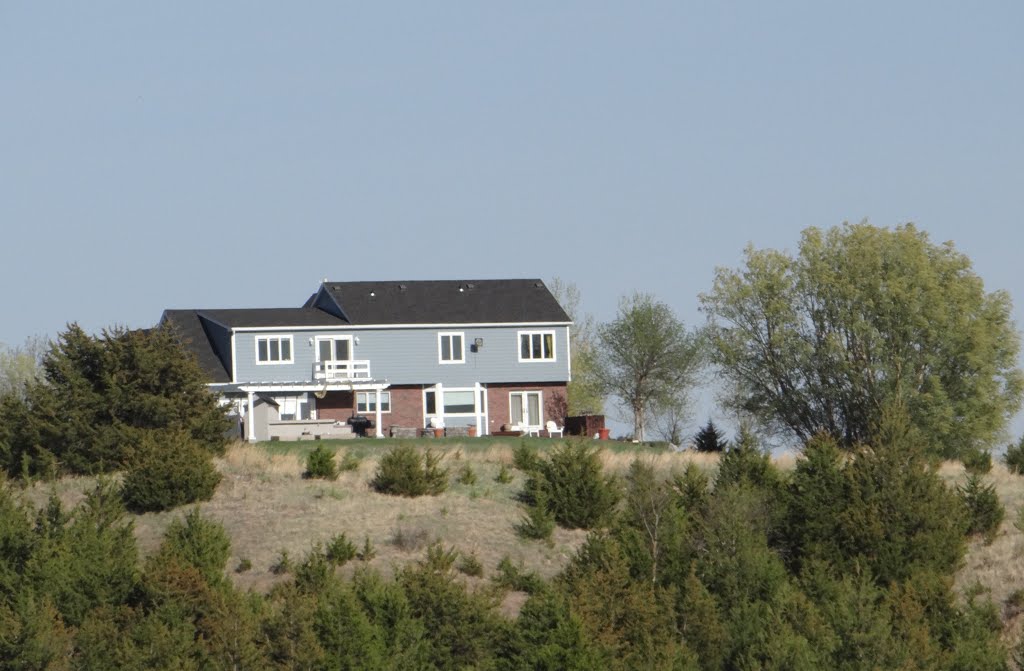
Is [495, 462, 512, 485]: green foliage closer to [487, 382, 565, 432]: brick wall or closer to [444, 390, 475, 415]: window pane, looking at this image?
[444, 390, 475, 415]: window pane

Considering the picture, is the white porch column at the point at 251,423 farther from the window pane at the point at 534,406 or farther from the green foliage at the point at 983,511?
the green foliage at the point at 983,511

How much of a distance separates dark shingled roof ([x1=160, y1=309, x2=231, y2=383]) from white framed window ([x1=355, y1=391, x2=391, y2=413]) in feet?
16.0

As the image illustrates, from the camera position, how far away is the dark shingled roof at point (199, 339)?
199 feet

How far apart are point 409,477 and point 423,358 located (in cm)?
2634

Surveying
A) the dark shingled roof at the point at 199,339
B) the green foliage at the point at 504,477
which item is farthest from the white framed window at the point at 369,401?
the green foliage at the point at 504,477

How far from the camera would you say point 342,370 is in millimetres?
60656

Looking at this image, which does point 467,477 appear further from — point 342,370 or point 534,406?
point 534,406

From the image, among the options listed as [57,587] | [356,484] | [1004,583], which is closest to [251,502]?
[356,484]

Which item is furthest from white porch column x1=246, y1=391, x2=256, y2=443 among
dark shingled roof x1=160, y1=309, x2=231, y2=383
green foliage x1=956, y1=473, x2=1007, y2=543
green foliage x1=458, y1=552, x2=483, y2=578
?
green foliage x1=956, y1=473, x2=1007, y2=543

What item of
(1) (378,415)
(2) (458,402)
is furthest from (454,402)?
(1) (378,415)

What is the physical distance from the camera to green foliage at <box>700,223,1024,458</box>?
6188cm

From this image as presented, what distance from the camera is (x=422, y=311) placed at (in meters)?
63.5

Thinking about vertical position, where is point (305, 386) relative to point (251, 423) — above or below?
above

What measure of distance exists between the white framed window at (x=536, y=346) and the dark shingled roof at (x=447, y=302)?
0.56m
